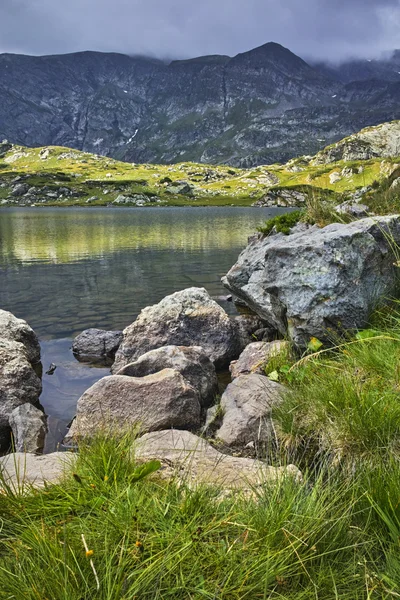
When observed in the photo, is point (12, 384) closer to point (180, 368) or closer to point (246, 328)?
point (180, 368)

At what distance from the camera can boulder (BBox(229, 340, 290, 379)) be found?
1007 centimetres

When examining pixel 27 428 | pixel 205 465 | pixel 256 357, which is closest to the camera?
pixel 205 465

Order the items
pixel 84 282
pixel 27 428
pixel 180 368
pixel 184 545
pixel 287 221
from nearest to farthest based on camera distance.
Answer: pixel 184 545
pixel 27 428
pixel 180 368
pixel 287 221
pixel 84 282

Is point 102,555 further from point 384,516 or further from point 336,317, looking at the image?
point 336,317

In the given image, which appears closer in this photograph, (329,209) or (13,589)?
(13,589)

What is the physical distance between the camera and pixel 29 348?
44.9 feet

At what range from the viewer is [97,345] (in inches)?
590

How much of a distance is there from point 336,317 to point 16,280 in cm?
2575

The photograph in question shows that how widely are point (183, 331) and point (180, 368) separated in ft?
12.7

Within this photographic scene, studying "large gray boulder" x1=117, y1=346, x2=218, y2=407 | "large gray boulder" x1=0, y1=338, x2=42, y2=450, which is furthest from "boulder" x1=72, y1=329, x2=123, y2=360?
"large gray boulder" x1=117, y1=346, x2=218, y2=407

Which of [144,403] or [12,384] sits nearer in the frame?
A: [144,403]

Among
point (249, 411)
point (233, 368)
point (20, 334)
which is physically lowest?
point (233, 368)

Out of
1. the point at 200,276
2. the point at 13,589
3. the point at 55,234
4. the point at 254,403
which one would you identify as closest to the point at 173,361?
the point at 254,403

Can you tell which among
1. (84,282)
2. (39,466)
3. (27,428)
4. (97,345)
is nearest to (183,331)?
(97,345)
